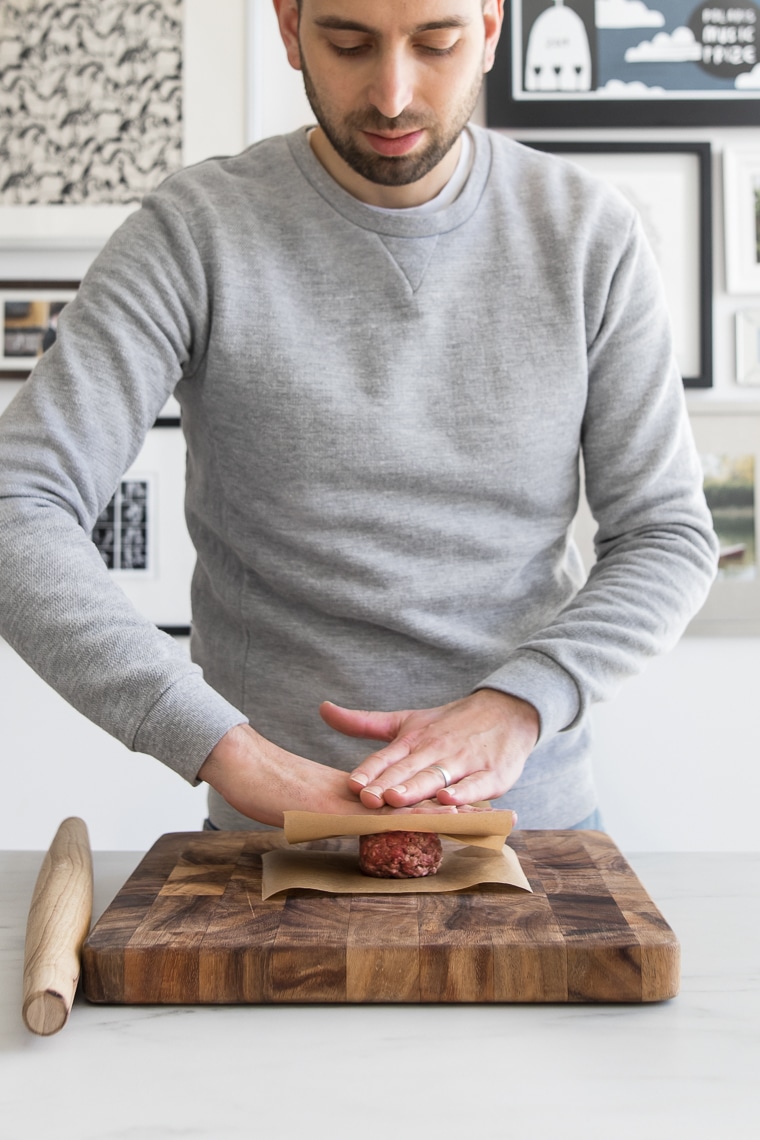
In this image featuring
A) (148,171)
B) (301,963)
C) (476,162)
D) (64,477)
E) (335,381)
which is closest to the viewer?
(301,963)

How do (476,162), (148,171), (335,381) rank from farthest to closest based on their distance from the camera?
(148,171), (476,162), (335,381)

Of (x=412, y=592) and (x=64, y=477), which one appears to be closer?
(x=64, y=477)

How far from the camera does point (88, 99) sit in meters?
2.01

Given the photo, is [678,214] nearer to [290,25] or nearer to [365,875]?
[290,25]

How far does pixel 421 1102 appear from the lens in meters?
0.60

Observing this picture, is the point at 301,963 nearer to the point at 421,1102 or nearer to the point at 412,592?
the point at 421,1102

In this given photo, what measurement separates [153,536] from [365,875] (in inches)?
49.9

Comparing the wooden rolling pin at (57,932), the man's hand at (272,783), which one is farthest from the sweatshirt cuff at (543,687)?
the wooden rolling pin at (57,932)

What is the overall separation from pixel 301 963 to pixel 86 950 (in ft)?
Answer: 0.45

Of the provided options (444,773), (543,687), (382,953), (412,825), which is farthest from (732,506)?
(382,953)

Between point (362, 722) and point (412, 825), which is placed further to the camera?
point (362, 722)

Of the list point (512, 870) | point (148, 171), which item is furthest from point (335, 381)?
point (148, 171)

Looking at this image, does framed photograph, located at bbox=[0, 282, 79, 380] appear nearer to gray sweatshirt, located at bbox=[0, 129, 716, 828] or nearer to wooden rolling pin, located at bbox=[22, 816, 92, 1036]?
gray sweatshirt, located at bbox=[0, 129, 716, 828]

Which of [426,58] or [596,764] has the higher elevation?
[426,58]
